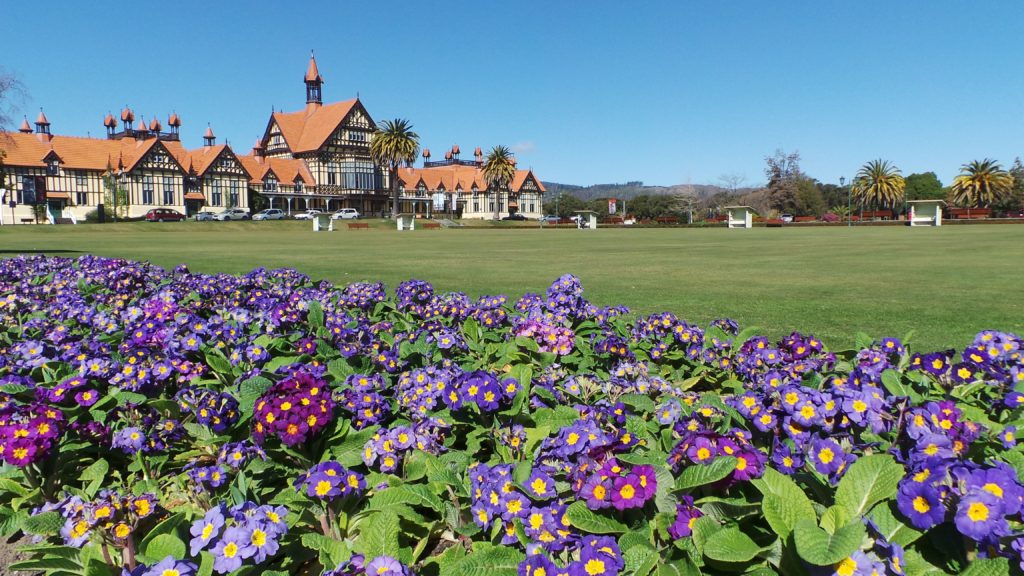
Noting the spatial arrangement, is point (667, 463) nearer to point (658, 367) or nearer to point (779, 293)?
point (658, 367)

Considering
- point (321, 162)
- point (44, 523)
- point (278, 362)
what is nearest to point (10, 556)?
point (44, 523)

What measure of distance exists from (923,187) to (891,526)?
124 meters

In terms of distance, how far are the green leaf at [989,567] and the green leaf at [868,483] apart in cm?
22

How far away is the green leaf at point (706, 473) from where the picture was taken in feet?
5.74

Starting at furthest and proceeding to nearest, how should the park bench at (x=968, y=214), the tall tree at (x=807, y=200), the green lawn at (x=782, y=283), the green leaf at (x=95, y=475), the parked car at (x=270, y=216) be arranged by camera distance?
the tall tree at (x=807, y=200) → the park bench at (x=968, y=214) → the parked car at (x=270, y=216) → the green lawn at (x=782, y=283) → the green leaf at (x=95, y=475)

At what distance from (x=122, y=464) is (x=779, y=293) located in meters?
7.91

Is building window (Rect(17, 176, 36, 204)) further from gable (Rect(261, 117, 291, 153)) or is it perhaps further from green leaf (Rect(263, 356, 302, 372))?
green leaf (Rect(263, 356, 302, 372))

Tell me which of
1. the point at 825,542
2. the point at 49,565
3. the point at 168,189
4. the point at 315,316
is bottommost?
the point at 49,565

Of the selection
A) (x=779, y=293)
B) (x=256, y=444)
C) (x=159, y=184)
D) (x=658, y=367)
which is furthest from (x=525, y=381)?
(x=159, y=184)

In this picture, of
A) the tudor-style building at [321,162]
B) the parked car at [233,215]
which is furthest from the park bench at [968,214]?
the parked car at [233,215]

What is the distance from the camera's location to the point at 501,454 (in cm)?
247

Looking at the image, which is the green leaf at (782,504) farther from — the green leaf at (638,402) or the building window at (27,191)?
the building window at (27,191)

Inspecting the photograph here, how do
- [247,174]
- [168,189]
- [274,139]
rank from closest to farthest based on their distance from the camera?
[168,189] < [247,174] < [274,139]

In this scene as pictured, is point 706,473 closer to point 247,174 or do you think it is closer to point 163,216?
point 163,216
